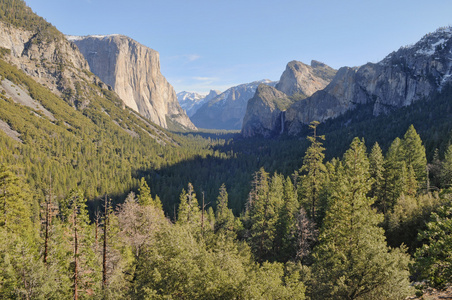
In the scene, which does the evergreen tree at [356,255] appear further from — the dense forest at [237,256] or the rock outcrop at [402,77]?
the rock outcrop at [402,77]

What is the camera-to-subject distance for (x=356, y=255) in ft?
46.9

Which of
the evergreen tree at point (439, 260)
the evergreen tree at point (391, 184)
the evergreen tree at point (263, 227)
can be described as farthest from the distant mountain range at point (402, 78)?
the evergreen tree at point (439, 260)

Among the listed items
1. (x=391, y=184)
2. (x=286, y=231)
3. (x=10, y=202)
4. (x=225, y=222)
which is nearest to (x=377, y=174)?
(x=391, y=184)

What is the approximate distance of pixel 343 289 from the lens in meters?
14.0

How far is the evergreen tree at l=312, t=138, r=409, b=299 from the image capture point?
42.8 feet

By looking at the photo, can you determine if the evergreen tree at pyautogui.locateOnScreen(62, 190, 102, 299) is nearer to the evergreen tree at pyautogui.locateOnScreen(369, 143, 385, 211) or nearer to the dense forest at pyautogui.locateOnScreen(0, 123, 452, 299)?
the dense forest at pyautogui.locateOnScreen(0, 123, 452, 299)

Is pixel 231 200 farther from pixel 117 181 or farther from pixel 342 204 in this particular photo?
pixel 342 204

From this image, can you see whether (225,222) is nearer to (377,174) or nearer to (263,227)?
(263,227)

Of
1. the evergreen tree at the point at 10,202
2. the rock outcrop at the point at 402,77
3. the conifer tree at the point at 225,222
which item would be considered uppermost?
the rock outcrop at the point at 402,77

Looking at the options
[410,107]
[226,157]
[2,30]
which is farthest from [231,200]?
[2,30]

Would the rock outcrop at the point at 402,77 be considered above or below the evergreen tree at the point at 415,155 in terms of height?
above

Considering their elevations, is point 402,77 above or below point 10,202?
above

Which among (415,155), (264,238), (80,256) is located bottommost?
(264,238)

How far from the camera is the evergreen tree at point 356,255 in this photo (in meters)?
13.0
